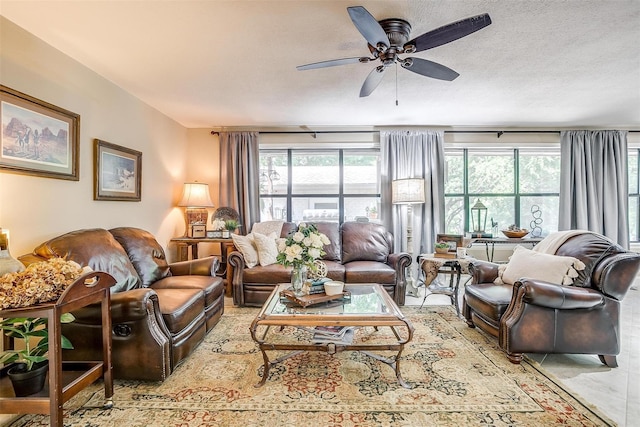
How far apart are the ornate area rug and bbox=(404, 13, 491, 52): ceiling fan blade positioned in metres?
2.15

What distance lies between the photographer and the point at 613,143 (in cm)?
466

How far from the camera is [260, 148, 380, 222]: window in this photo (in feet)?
16.4

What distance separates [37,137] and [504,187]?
5763mm

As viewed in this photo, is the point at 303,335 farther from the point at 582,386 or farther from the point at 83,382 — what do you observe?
the point at 582,386

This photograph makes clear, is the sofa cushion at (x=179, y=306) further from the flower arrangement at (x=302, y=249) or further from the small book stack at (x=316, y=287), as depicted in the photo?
the small book stack at (x=316, y=287)

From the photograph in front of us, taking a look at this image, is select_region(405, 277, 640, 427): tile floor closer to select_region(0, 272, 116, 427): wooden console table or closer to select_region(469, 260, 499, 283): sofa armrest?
select_region(469, 260, 499, 283): sofa armrest

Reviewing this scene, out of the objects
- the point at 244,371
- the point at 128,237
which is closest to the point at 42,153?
the point at 128,237

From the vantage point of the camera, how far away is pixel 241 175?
4660 mm

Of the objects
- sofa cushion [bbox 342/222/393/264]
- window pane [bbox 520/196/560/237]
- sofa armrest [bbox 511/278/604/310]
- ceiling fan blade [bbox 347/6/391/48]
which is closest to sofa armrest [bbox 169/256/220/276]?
sofa cushion [bbox 342/222/393/264]

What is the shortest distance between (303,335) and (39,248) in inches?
81.5

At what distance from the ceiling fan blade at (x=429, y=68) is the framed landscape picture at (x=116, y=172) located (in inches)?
109

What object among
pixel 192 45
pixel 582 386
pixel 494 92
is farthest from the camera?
pixel 494 92

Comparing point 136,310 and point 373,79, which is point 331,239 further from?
point 136,310

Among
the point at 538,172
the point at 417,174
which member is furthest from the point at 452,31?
the point at 538,172
